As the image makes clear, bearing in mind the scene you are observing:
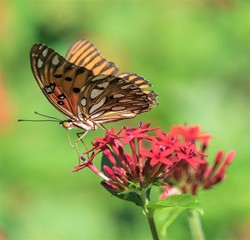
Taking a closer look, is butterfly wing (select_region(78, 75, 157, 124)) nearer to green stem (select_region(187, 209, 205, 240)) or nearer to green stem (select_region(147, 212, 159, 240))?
green stem (select_region(187, 209, 205, 240))

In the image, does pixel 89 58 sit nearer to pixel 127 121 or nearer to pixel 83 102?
pixel 83 102

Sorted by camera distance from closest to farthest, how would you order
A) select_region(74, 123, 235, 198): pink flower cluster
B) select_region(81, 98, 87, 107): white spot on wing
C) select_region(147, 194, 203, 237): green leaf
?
select_region(147, 194, 203, 237): green leaf
select_region(74, 123, 235, 198): pink flower cluster
select_region(81, 98, 87, 107): white spot on wing

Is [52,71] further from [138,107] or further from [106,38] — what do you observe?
[106,38]

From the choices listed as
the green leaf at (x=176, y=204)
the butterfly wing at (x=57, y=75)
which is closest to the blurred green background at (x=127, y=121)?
the butterfly wing at (x=57, y=75)

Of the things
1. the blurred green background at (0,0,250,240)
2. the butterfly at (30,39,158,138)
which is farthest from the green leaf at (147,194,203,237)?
the blurred green background at (0,0,250,240)

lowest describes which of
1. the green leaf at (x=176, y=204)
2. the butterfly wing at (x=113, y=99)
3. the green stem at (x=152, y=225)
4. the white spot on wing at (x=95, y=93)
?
the green stem at (x=152, y=225)

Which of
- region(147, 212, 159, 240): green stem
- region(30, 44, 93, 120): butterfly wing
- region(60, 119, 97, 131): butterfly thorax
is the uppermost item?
region(30, 44, 93, 120): butterfly wing

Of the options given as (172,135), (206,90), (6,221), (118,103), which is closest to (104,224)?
(6,221)

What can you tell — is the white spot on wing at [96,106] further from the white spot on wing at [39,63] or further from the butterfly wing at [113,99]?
the white spot on wing at [39,63]
